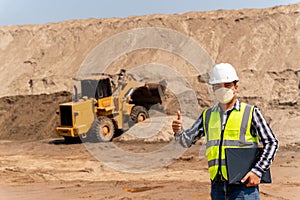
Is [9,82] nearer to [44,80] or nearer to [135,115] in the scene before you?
[44,80]

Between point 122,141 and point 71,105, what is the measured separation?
7.31ft

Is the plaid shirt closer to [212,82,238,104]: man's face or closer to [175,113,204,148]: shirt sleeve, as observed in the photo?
[212,82,238,104]: man's face

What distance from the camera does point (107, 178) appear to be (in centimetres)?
1080

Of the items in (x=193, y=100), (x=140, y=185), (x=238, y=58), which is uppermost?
(x=238, y=58)

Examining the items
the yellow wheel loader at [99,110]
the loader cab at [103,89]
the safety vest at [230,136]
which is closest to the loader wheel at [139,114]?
the yellow wheel loader at [99,110]

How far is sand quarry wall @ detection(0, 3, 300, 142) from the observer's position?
21344 mm

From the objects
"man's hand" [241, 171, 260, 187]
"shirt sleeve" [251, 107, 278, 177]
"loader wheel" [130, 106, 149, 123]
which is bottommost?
"loader wheel" [130, 106, 149, 123]

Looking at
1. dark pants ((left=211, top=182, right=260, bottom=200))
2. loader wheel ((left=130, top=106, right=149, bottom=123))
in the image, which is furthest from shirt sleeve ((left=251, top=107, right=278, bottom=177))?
loader wheel ((left=130, top=106, right=149, bottom=123))

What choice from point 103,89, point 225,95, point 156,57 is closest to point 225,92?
point 225,95

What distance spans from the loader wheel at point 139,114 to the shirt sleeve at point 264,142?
46.0ft

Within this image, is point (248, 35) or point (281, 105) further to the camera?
point (248, 35)

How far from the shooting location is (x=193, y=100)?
21016 millimetres

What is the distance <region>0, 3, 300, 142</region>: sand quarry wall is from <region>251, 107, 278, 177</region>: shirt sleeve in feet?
40.3

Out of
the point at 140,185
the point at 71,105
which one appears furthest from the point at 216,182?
the point at 71,105
